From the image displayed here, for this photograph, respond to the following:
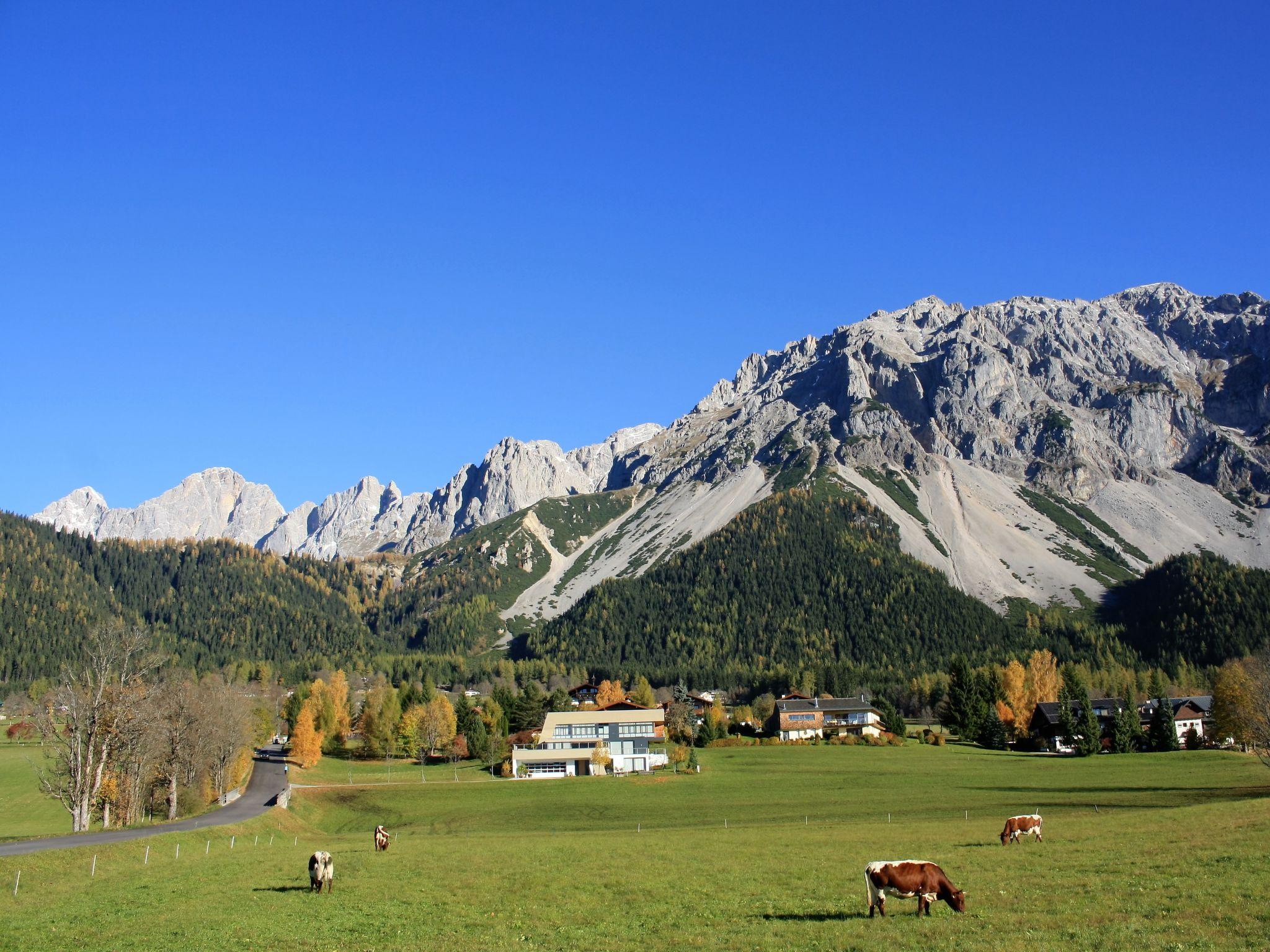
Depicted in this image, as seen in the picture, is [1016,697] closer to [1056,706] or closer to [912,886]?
[1056,706]

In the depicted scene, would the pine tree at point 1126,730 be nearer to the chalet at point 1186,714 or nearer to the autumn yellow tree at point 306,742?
the chalet at point 1186,714

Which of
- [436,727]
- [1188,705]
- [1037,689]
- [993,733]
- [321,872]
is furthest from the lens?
[1037,689]

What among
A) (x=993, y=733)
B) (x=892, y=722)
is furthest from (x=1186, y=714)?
(x=892, y=722)

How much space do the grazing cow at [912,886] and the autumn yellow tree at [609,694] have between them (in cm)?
16212

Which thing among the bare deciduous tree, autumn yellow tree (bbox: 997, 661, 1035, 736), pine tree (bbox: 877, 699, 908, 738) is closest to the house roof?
autumn yellow tree (bbox: 997, 661, 1035, 736)

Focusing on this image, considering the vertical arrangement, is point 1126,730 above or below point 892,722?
above

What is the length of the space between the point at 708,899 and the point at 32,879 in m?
30.0

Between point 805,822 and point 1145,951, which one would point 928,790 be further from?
point 1145,951

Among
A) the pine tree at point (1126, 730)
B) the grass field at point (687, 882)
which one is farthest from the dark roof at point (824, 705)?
the grass field at point (687, 882)

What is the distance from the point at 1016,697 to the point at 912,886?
15457 centimetres

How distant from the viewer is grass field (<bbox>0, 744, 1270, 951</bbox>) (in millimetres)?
24641

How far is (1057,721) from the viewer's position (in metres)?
142

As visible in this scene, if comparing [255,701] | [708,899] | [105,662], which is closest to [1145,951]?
[708,899]

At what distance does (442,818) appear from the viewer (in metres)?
76.2
